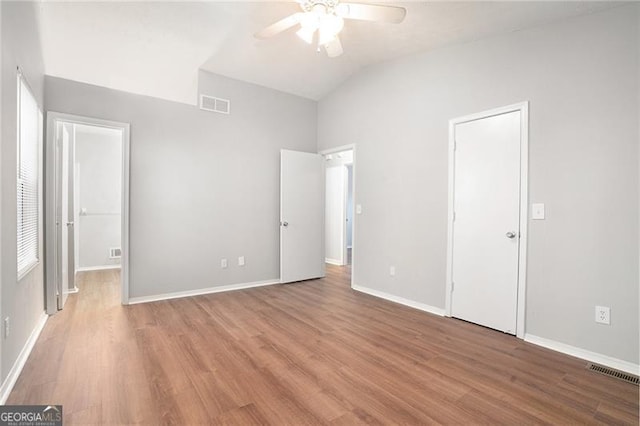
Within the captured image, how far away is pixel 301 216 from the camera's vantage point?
4.90m

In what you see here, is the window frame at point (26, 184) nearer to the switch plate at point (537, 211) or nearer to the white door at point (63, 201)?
the white door at point (63, 201)

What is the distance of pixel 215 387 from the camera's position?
1985mm

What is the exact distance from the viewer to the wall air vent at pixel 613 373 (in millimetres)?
2132

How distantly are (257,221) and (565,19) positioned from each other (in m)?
4.02

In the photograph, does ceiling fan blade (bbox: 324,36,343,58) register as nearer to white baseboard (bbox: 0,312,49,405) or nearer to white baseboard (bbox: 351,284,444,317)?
white baseboard (bbox: 351,284,444,317)

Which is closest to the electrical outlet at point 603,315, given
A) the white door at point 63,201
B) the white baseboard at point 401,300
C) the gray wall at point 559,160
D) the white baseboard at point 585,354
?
the gray wall at point 559,160

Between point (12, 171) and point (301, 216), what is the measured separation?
3.37m

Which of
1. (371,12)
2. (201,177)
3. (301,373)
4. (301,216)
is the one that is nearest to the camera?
(301,373)

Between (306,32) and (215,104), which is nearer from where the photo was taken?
(306,32)

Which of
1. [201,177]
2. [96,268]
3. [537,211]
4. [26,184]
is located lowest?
[96,268]

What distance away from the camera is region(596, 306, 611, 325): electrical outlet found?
235cm

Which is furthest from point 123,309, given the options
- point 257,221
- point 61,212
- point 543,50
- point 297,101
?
point 543,50

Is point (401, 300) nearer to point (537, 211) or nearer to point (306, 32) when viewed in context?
point (537, 211)

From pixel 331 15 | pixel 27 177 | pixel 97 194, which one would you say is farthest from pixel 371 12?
pixel 97 194
